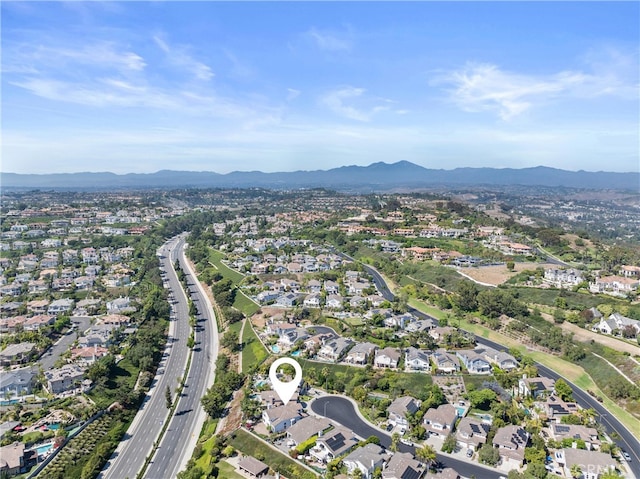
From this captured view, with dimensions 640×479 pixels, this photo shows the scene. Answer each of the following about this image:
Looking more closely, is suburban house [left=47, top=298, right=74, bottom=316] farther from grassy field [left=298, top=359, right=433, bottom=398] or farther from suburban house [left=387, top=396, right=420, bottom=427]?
suburban house [left=387, top=396, right=420, bottom=427]

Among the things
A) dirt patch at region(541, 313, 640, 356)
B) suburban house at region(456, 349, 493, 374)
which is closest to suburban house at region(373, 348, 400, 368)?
suburban house at region(456, 349, 493, 374)

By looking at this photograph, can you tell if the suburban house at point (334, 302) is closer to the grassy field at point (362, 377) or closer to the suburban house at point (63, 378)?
the grassy field at point (362, 377)

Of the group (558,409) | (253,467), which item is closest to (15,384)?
(253,467)

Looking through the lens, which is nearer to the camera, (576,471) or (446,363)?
(576,471)

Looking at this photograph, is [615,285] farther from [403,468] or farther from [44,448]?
[44,448]

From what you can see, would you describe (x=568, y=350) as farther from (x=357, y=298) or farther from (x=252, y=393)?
(x=252, y=393)

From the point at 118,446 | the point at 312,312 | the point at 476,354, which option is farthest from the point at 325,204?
the point at 118,446
